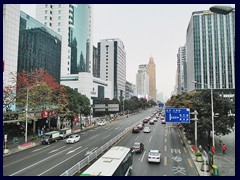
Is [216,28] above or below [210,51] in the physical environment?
above

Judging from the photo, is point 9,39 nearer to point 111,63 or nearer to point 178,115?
point 178,115

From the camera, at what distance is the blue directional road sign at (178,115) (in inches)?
1040

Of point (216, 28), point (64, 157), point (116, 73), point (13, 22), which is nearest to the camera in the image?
point (64, 157)

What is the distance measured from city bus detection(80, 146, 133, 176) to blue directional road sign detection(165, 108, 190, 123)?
10.8m

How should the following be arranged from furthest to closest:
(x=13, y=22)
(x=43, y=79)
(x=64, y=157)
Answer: (x=13, y=22) → (x=43, y=79) → (x=64, y=157)

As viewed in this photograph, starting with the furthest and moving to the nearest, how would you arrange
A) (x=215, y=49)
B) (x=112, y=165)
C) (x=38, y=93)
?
(x=215, y=49) → (x=38, y=93) → (x=112, y=165)

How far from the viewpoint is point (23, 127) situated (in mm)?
39562

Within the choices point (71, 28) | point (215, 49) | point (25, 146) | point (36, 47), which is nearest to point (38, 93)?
point (25, 146)

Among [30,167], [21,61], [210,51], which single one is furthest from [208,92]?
[210,51]

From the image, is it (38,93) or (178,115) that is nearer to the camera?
(178,115)

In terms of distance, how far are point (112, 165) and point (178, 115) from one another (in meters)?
15.0

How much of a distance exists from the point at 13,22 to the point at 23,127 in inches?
970

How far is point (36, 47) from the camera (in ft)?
218

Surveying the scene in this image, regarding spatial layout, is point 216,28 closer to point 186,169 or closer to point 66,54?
point 66,54
